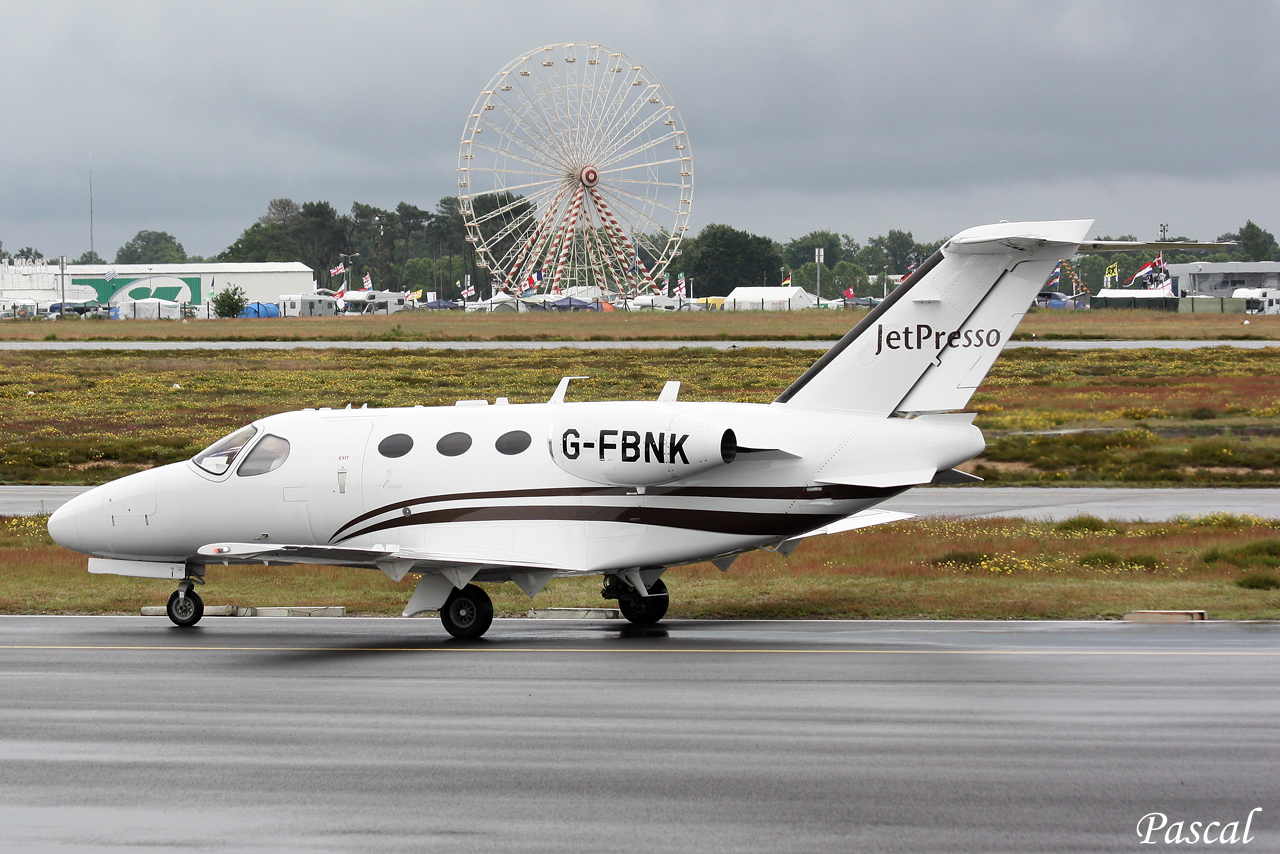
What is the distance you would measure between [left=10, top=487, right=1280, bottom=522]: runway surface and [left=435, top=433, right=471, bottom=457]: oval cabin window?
48.9 ft

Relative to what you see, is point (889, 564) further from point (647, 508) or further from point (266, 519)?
point (266, 519)

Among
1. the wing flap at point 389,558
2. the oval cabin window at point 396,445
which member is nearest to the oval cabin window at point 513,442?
the oval cabin window at point 396,445

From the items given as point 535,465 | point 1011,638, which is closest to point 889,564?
point 1011,638

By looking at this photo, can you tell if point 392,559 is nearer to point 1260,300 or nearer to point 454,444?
point 454,444

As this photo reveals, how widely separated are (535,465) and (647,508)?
1569mm

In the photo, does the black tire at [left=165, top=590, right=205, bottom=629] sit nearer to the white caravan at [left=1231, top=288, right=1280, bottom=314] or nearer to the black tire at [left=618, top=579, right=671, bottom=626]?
the black tire at [left=618, top=579, right=671, bottom=626]

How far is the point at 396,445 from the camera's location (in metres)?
16.7

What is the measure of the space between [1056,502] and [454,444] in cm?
1847

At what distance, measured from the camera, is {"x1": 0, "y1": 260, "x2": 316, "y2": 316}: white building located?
17612 centimetres

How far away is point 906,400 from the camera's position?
16.0 m

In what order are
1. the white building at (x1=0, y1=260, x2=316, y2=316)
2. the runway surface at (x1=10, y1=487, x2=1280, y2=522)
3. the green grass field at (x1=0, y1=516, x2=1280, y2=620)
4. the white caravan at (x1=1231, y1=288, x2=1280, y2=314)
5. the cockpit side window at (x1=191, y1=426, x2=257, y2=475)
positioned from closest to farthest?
the cockpit side window at (x1=191, y1=426, x2=257, y2=475) < the green grass field at (x1=0, y1=516, x2=1280, y2=620) < the runway surface at (x1=10, y1=487, x2=1280, y2=522) < the white caravan at (x1=1231, y1=288, x2=1280, y2=314) < the white building at (x1=0, y1=260, x2=316, y2=316)

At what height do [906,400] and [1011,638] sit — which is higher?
[906,400]

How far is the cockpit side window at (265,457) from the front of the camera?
674 inches
